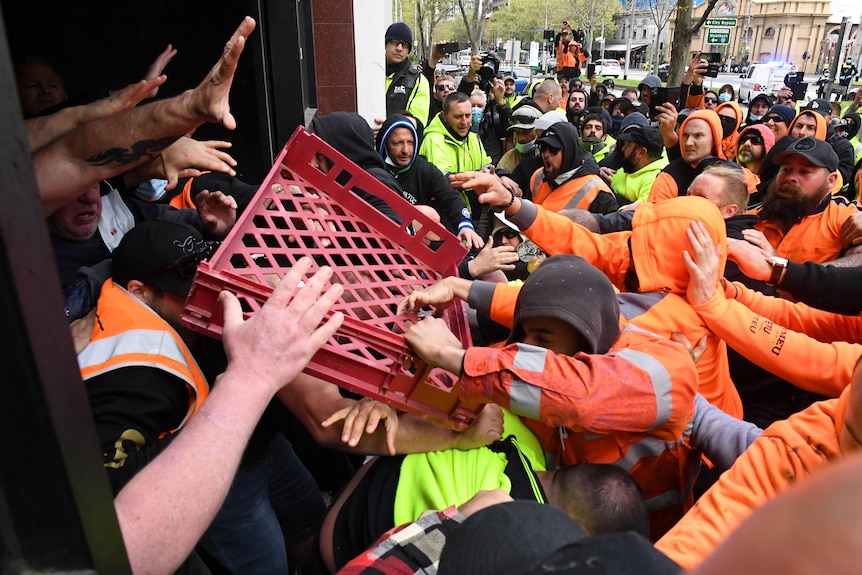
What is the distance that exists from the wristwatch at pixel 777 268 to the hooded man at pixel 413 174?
2100 millimetres

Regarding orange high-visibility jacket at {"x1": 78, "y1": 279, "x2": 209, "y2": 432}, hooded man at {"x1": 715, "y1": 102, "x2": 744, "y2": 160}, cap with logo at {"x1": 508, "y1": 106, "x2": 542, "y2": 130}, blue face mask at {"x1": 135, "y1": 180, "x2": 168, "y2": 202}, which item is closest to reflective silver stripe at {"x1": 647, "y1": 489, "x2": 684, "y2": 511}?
orange high-visibility jacket at {"x1": 78, "y1": 279, "x2": 209, "y2": 432}

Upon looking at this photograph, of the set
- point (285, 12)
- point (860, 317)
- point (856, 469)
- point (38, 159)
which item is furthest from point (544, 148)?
point (856, 469)

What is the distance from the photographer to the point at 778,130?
23.6ft

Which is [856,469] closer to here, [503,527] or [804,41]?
[503,527]

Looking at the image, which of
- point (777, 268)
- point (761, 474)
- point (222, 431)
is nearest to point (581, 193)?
point (777, 268)

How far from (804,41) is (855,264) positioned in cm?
7489

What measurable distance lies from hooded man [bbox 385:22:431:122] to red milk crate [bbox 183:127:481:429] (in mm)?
5289

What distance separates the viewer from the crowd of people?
42.3 inches

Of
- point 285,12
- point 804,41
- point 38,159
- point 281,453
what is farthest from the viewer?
point 804,41

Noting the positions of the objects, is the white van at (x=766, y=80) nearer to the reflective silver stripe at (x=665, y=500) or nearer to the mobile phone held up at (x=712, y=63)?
the mobile phone held up at (x=712, y=63)

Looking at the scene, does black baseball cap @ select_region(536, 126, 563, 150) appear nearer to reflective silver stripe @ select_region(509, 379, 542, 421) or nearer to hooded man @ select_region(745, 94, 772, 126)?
reflective silver stripe @ select_region(509, 379, 542, 421)

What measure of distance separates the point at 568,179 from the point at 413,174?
134 cm

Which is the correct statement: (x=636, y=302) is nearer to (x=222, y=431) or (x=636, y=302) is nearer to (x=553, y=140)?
(x=222, y=431)

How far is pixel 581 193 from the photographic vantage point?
480 centimetres
